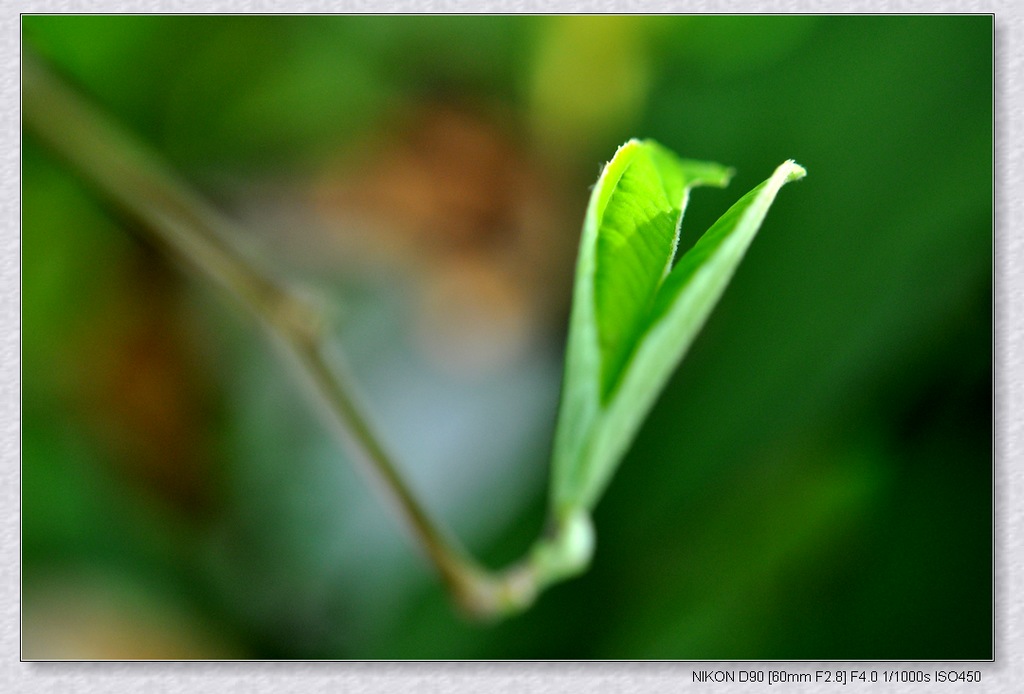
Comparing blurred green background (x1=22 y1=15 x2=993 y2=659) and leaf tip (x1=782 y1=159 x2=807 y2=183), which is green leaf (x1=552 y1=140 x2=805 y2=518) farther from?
blurred green background (x1=22 y1=15 x2=993 y2=659)

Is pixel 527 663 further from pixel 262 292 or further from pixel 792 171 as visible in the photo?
pixel 792 171

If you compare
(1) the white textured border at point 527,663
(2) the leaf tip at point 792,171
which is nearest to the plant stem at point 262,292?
(1) the white textured border at point 527,663

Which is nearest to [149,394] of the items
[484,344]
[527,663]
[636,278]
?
[484,344]

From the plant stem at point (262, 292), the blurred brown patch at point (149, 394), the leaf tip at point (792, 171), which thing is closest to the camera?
the leaf tip at point (792, 171)

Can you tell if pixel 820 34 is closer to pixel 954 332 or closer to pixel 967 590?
pixel 954 332

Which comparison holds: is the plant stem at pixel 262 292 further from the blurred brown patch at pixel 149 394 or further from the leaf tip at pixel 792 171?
the leaf tip at pixel 792 171

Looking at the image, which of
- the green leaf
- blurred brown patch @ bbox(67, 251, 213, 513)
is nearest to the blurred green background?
blurred brown patch @ bbox(67, 251, 213, 513)

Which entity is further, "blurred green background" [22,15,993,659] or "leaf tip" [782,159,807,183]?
"blurred green background" [22,15,993,659]
